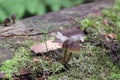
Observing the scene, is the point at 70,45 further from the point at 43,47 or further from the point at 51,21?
the point at 51,21

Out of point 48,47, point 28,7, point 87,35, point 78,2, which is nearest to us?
point 48,47

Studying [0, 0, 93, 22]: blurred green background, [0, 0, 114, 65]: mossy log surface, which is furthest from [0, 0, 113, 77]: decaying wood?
[0, 0, 93, 22]: blurred green background

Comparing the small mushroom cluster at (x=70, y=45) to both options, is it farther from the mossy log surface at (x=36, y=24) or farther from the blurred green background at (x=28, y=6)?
the blurred green background at (x=28, y=6)

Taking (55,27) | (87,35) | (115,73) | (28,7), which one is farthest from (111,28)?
(28,7)

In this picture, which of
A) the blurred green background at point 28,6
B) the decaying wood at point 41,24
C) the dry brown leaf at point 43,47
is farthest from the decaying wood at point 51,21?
the blurred green background at point 28,6

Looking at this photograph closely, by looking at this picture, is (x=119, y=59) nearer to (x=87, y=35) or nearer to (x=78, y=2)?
(x=87, y=35)

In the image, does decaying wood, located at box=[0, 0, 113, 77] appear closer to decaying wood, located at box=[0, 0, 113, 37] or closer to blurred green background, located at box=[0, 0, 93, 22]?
decaying wood, located at box=[0, 0, 113, 37]

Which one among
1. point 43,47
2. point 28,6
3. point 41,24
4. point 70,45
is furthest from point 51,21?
point 28,6

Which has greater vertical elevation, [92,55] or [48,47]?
[48,47]

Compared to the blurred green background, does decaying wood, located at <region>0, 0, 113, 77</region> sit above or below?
above
